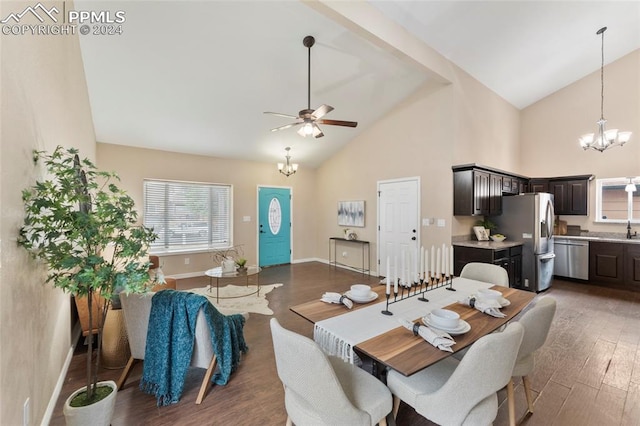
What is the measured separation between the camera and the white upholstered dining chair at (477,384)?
1.17m

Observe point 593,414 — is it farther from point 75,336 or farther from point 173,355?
point 75,336

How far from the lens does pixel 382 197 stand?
575 centimetres

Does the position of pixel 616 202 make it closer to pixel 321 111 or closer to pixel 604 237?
pixel 604 237

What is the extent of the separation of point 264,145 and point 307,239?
290 cm

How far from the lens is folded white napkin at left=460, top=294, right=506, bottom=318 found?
1788 millimetres

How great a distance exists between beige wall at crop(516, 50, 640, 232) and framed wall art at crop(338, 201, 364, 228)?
396 centimetres

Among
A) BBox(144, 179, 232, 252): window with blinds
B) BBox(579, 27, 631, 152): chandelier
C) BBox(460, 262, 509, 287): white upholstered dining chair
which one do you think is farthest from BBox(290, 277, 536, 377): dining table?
BBox(144, 179, 232, 252): window with blinds

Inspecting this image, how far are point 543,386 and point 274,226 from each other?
18.9 feet

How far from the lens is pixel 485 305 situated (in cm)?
186

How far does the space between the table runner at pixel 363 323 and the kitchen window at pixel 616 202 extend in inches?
217

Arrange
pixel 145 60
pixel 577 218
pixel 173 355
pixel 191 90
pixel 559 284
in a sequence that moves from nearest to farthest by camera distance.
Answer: pixel 173 355
pixel 145 60
pixel 191 90
pixel 559 284
pixel 577 218

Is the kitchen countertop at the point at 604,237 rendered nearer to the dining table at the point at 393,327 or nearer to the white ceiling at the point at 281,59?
the white ceiling at the point at 281,59

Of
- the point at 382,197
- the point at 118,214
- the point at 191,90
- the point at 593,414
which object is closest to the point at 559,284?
the point at 382,197

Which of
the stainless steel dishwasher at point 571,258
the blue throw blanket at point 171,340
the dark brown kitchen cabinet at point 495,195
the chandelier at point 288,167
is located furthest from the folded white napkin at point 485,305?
the stainless steel dishwasher at point 571,258
